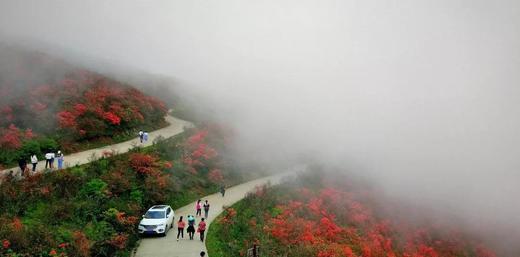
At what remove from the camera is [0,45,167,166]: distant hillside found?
101 feet

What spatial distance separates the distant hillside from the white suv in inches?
435

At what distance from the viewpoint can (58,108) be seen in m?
34.7

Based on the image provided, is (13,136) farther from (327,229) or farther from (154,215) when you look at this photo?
(327,229)

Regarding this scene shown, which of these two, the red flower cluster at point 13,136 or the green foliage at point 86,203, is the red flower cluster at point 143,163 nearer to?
the green foliage at point 86,203

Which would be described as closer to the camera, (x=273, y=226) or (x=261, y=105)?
(x=273, y=226)

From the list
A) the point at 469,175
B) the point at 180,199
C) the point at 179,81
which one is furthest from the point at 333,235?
the point at 179,81

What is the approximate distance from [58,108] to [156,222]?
17.1m

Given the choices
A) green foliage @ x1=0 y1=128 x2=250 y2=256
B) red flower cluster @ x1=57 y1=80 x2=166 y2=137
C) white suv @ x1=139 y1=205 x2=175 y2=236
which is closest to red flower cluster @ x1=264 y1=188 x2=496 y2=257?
white suv @ x1=139 y1=205 x2=175 y2=236

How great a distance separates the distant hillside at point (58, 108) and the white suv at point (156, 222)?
11042 mm

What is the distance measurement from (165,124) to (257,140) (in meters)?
10.5

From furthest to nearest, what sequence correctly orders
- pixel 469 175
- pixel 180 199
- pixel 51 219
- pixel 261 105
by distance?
pixel 261 105 < pixel 469 175 < pixel 180 199 < pixel 51 219

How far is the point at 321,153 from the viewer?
159 feet

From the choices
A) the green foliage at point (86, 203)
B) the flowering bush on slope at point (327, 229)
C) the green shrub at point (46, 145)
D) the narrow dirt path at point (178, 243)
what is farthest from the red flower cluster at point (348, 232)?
the green shrub at point (46, 145)

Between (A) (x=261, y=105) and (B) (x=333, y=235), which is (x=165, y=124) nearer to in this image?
(A) (x=261, y=105)
